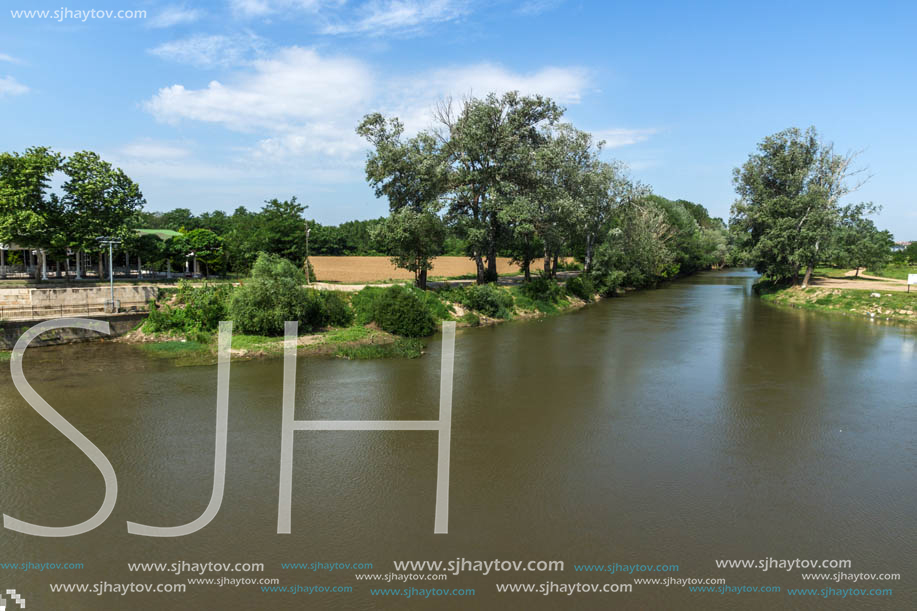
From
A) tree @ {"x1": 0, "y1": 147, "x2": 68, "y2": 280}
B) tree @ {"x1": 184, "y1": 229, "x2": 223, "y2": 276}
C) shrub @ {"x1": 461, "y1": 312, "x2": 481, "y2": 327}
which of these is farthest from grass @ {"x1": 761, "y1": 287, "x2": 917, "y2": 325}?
tree @ {"x1": 0, "y1": 147, "x2": 68, "y2": 280}

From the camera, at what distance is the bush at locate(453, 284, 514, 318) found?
101 ft

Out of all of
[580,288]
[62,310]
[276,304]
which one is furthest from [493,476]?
[580,288]

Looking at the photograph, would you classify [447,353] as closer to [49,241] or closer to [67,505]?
[67,505]

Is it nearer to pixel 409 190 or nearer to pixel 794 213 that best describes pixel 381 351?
pixel 409 190

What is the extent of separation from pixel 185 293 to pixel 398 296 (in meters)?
9.79

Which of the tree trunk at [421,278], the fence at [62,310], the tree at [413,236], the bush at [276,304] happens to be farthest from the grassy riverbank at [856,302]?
the fence at [62,310]

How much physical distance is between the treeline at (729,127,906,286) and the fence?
41.1 meters

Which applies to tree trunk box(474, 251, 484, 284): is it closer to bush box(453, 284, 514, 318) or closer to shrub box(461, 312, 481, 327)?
bush box(453, 284, 514, 318)

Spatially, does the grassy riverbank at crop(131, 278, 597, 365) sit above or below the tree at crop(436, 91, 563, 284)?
below

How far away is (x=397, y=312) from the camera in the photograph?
24.8 metres

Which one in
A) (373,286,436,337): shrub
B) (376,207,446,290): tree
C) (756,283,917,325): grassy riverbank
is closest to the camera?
(373,286,436,337): shrub

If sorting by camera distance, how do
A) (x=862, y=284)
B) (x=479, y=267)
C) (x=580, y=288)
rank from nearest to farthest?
1. (x=479, y=267)
2. (x=580, y=288)
3. (x=862, y=284)

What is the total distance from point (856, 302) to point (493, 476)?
36.5m

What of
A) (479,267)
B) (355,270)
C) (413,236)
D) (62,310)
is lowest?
(62,310)
